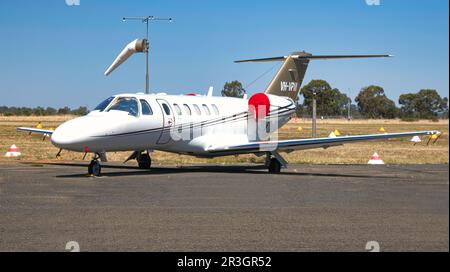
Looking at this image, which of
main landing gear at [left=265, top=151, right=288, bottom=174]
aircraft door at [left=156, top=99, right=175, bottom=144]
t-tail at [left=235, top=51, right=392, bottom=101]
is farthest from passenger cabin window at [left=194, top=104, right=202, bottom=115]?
t-tail at [left=235, top=51, right=392, bottom=101]

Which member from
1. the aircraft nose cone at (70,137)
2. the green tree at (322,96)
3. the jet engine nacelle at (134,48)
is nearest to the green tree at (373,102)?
the green tree at (322,96)

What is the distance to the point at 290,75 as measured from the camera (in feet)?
94.6

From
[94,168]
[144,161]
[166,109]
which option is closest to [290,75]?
[166,109]

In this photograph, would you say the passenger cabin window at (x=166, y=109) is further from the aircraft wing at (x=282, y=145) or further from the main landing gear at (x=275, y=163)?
the main landing gear at (x=275, y=163)

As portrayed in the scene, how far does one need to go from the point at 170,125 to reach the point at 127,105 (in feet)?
5.92

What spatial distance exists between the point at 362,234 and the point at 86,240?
3.75 meters

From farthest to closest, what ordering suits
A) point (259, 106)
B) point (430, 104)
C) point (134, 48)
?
point (134, 48)
point (259, 106)
point (430, 104)

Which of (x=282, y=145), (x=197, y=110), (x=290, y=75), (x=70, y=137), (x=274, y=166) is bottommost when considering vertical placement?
(x=274, y=166)

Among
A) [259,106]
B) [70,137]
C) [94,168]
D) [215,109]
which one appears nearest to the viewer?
[70,137]

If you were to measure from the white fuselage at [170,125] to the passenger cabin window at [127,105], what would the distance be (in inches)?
2.6

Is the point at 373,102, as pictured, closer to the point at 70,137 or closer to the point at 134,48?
the point at 134,48

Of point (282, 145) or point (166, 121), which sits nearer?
point (166, 121)

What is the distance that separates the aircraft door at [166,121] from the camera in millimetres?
23000

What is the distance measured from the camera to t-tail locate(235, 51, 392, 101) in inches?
1122
